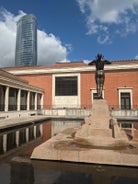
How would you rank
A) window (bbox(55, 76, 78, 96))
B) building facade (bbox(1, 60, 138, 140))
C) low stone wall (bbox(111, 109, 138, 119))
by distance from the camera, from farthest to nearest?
window (bbox(55, 76, 78, 96)), building facade (bbox(1, 60, 138, 140)), low stone wall (bbox(111, 109, 138, 119))

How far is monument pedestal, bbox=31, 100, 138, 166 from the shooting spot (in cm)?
672

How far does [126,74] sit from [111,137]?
27.4 metres

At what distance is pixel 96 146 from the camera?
8.29 meters

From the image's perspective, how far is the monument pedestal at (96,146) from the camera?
672 centimetres

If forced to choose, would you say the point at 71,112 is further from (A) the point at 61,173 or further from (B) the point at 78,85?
(A) the point at 61,173

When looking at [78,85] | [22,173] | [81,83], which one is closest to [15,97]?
[78,85]

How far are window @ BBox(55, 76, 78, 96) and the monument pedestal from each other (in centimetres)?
2605

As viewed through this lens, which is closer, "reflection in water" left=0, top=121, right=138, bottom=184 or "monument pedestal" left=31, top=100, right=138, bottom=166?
"reflection in water" left=0, top=121, right=138, bottom=184

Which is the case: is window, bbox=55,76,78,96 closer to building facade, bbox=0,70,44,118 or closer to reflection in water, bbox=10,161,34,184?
building facade, bbox=0,70,44,118

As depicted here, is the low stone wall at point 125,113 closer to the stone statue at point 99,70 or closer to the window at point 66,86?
the window at point 66,86

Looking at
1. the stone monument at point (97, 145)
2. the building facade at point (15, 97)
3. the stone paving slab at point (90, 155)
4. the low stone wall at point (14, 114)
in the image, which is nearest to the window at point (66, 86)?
the building facade at point (15, 97)

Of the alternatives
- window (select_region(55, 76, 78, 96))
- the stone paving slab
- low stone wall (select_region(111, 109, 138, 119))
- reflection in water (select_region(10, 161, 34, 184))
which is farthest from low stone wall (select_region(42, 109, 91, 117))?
reflection in water (select_region(10, 161, 34, 184))

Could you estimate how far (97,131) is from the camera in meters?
9.22

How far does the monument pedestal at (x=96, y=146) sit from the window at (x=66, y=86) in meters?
26.0
